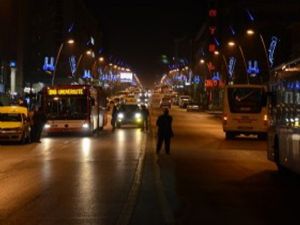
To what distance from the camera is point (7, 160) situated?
25.5 metres

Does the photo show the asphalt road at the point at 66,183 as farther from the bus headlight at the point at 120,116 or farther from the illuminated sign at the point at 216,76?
the illuminated sign at the point at 216,76

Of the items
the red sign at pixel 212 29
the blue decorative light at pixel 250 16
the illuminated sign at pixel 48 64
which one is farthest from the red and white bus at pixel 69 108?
the red sign at pixel 212 29

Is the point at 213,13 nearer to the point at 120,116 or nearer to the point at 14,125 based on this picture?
the point at 120,116

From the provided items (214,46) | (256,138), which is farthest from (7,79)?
(214,46)

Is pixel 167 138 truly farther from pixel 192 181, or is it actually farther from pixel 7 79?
pixel 7 79

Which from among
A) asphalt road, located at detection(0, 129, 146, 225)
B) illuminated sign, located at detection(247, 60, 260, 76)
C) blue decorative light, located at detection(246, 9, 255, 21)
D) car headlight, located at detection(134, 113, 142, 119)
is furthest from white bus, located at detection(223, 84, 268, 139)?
blue decorative light, located at detection(246, 9, 255, 21)

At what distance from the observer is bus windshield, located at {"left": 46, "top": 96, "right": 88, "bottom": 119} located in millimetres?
41250

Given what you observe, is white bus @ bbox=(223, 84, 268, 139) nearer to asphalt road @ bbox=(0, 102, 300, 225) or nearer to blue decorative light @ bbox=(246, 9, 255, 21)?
asphalt road @ bbox=(0, 102, 300, 225)

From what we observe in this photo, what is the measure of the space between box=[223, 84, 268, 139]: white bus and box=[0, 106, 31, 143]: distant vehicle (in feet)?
37.3

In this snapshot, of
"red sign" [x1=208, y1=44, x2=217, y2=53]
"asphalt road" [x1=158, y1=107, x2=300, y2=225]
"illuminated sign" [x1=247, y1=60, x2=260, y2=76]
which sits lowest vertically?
"asphalt road" [x1=158, y1=107, x2=300, y2=225]

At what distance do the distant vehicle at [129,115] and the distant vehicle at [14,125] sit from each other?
50.8ft

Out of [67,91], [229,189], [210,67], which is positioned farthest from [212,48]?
[229,189]

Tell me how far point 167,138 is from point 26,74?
86928 millimetres

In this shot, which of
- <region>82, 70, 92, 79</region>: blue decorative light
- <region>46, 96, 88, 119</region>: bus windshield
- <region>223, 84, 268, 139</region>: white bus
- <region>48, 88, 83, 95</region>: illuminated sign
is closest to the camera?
<region>223, 84, 268, 139</region>: white bus
